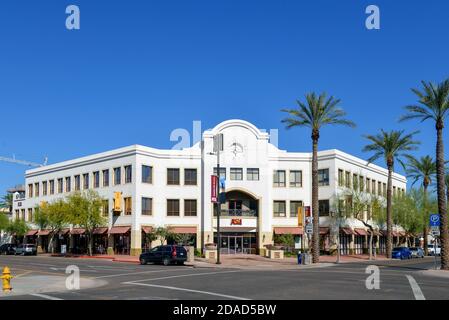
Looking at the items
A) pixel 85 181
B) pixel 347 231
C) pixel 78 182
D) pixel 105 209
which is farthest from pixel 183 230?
pixel 347 231

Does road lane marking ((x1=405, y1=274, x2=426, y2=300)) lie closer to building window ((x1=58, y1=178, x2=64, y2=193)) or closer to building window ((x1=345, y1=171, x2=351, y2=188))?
building window ((x1=345, y1=171, x2=351, y2=188))

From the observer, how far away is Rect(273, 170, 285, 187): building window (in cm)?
6769

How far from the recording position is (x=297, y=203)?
222 feet

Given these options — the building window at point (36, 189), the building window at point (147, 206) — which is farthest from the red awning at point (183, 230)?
the building window at point (36, 189)

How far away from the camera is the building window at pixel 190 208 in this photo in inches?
2594

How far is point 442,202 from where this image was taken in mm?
37781

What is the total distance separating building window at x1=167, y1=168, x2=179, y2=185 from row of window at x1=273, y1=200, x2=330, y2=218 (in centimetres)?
1128

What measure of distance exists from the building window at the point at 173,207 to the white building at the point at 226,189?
0.36ft

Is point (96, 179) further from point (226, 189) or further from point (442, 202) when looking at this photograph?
point (442, 202)

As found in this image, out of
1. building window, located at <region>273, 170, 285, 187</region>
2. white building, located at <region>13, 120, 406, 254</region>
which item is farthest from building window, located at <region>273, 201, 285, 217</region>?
building window, located at <region>273, 170, 285, 187</region>

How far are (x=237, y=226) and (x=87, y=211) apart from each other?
16.1m

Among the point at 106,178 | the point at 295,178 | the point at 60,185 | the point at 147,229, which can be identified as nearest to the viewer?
the point at 147,229

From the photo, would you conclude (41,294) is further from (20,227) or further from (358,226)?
(20,227)

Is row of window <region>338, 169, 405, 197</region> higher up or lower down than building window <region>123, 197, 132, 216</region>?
higher up
